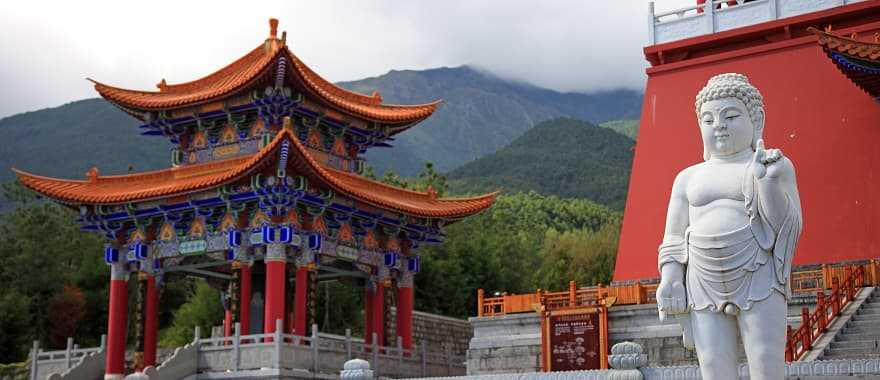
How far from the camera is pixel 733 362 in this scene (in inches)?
282

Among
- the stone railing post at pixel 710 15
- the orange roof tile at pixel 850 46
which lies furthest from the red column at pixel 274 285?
the orange roof tile at pixel 850 46

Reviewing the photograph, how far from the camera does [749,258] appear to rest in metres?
7.05

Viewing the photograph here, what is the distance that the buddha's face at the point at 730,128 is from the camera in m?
7.36

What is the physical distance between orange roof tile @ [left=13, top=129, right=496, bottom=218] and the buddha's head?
535 inches

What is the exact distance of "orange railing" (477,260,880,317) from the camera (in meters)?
16.9

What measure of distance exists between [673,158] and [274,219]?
800 centimetres

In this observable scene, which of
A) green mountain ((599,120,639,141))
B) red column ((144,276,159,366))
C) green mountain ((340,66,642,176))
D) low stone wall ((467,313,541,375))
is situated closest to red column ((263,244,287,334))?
red column ((144,276,159,366))

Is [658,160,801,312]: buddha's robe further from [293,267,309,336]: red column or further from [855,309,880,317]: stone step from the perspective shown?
[293,267,309,336]: red column

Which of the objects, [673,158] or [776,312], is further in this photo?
[673,158]

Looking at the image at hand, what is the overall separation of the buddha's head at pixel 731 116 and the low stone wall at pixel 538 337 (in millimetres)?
9693

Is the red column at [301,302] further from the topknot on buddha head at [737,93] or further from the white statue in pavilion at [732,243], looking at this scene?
the topknot on buddha head at [737,93]

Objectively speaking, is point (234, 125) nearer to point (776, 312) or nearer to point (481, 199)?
point (481, 199)

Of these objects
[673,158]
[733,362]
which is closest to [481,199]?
[673,158]

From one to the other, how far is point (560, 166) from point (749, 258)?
76.9 m
